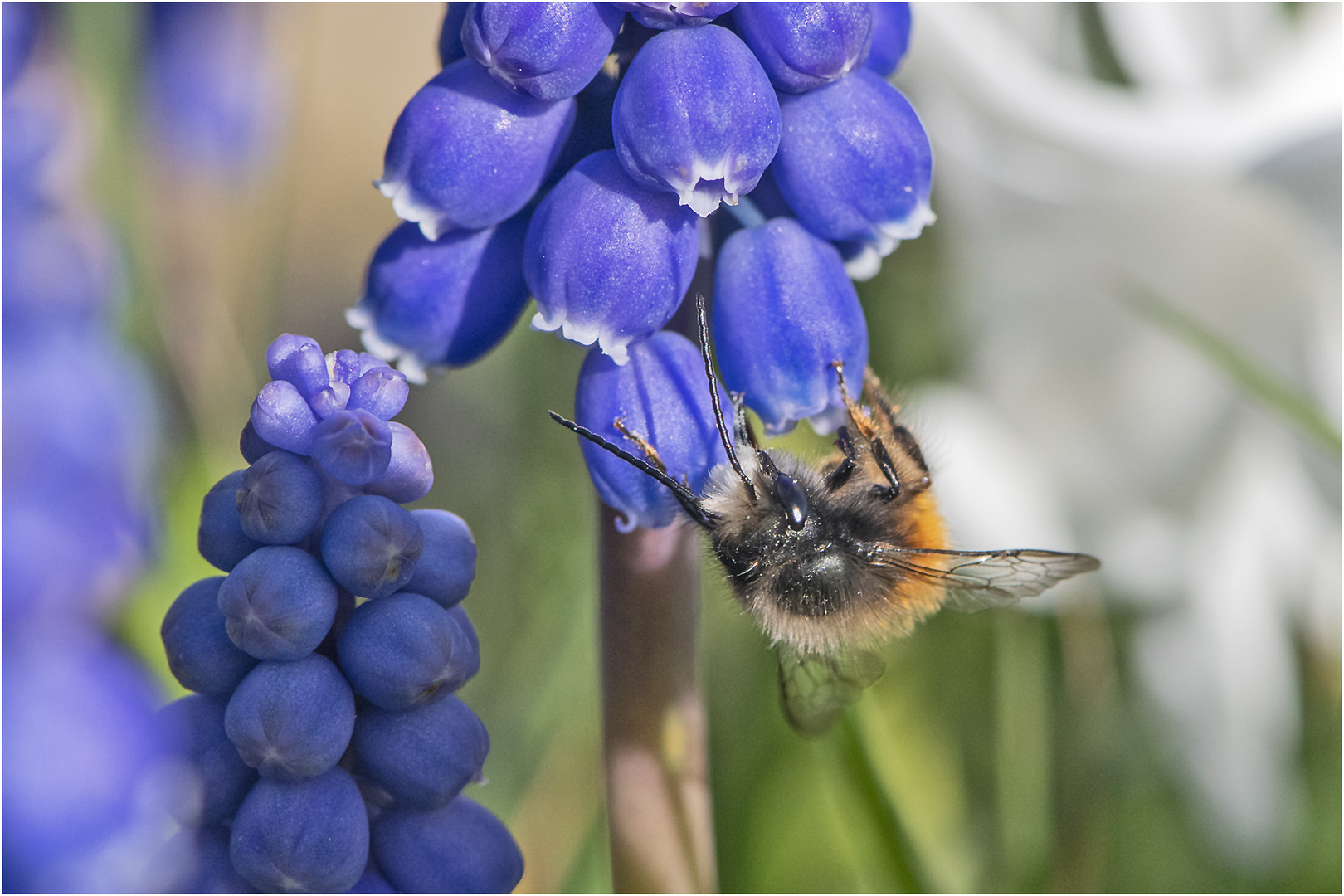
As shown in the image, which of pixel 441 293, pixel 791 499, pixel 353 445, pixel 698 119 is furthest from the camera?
pixel 791 499

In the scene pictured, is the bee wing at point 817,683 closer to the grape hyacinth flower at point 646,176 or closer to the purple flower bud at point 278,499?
the grape hyacinth flower at point 646,176

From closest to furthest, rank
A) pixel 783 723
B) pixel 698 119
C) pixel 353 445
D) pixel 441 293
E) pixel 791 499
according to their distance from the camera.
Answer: pixel 353 445
pixel 698 119
pixel 441 293
pixel 791 499
pixel 783 723

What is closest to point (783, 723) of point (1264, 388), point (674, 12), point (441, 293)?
point (1264, 388)

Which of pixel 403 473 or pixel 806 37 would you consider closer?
pixel 403 473

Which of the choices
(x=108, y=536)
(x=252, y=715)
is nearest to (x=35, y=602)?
(x=108, y=536)

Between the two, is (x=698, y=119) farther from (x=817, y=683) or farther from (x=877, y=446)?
(x=817, y=683)

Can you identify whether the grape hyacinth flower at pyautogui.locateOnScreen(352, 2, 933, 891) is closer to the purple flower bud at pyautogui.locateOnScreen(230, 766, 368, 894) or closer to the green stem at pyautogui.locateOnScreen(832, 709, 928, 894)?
the purple flower bud at pyautogui.locateOnScreen(230, 766, 368, 894)

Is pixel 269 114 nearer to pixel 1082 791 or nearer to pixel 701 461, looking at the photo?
pixel 701 461
